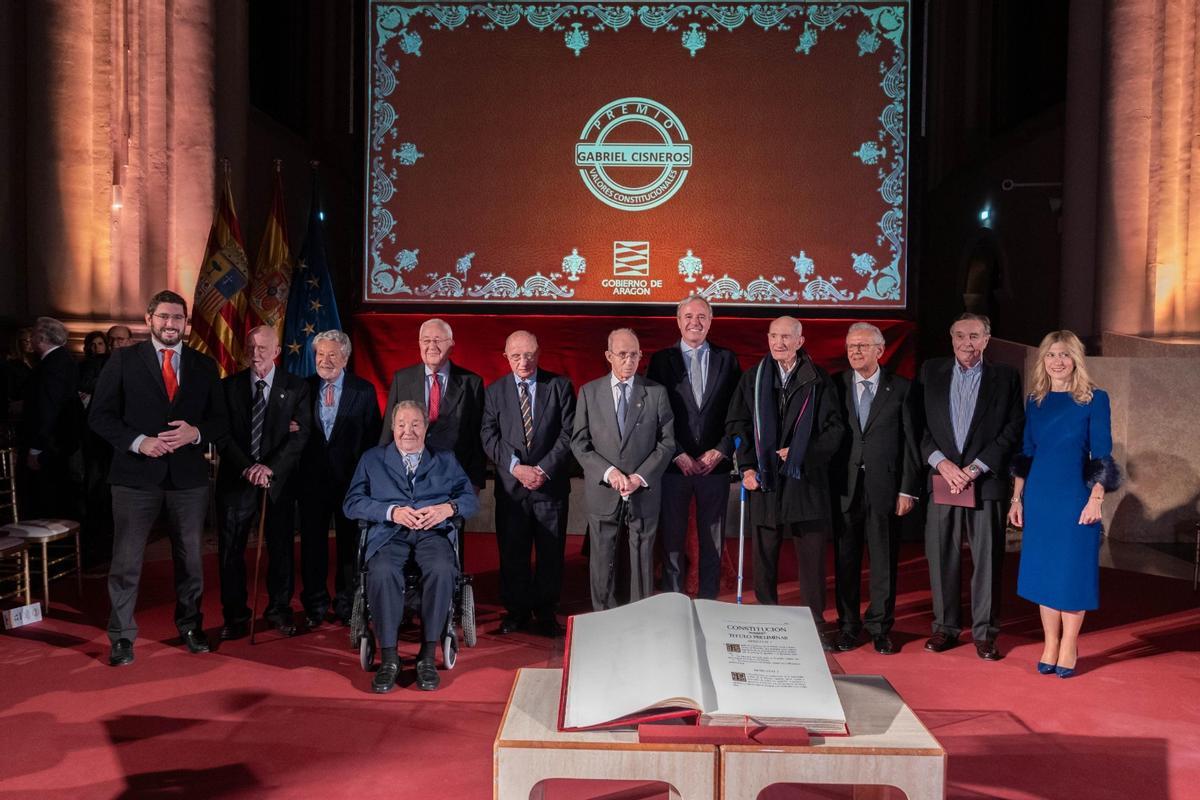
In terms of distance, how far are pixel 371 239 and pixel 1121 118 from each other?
626 cm

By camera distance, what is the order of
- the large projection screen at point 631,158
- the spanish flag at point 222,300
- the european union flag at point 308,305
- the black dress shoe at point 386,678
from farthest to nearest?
the large projection screen at point 631,158 → the european union flag at point 308,305 → the spanish flag at point 222,300 → the black dress shoe at point 386,678

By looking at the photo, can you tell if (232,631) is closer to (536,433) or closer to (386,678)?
(386,678)

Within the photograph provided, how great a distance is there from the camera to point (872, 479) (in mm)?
4863

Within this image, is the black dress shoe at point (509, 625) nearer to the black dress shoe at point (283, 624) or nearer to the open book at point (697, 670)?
the black dress shoe at point (283, 624)

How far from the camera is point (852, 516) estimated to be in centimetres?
491

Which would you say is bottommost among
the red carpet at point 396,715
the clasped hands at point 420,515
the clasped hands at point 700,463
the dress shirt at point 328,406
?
the red carpet at point 396,715

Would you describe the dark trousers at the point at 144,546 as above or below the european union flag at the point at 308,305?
below

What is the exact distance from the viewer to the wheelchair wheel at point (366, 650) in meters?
4.34

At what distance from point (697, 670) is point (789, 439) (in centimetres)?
297

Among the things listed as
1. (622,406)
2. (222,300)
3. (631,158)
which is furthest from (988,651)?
(222,300)

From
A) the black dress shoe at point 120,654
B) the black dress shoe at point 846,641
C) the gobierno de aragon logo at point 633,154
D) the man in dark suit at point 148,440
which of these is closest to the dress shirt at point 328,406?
the man in dark suit at point 148,440

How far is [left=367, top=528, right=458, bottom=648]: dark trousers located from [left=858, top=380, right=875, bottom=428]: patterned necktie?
2005mm

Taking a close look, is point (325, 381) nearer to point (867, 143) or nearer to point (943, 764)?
point (943, 764)

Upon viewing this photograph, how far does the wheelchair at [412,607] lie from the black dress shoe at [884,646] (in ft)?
6.20
